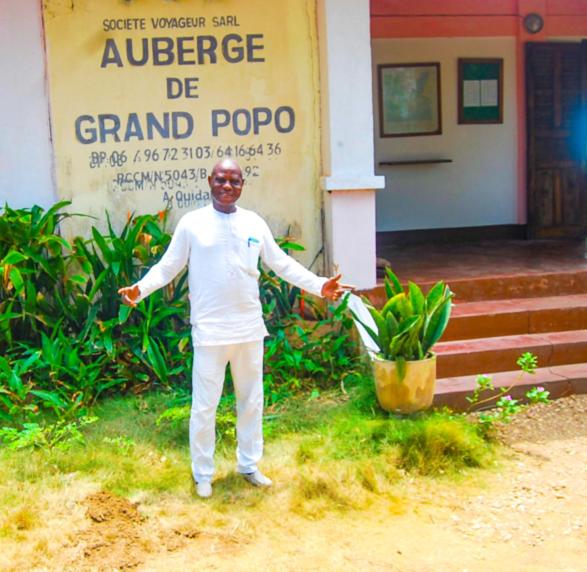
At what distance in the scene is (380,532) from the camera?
360 centimetres

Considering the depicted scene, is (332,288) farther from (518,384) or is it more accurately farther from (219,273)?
(518,384)

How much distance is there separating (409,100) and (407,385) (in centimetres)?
468

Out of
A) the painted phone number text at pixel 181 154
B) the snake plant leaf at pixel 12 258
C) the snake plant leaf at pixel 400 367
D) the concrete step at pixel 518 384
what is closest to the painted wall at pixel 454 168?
the painted phone number text at pixel 181 154

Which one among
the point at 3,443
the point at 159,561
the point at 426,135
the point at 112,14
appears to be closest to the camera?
the point at 159,561

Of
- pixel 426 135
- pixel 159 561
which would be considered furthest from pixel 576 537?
pixel 426 135

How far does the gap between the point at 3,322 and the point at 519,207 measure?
5882 millimetres

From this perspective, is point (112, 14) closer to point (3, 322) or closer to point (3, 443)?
point (3, 322)

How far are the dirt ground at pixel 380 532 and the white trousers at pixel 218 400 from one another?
0.23m

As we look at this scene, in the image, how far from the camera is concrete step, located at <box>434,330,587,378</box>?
5148 millimetres

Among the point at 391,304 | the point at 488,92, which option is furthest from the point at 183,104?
the point at 488,92

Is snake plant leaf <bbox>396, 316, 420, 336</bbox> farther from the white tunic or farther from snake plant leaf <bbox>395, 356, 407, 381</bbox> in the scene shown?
the white tunic

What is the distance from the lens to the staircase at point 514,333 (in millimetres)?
5059

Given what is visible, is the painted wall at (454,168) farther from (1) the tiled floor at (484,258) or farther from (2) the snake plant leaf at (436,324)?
(2) the snake plant leaf at (436,324)

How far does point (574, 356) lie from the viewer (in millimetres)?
5348
